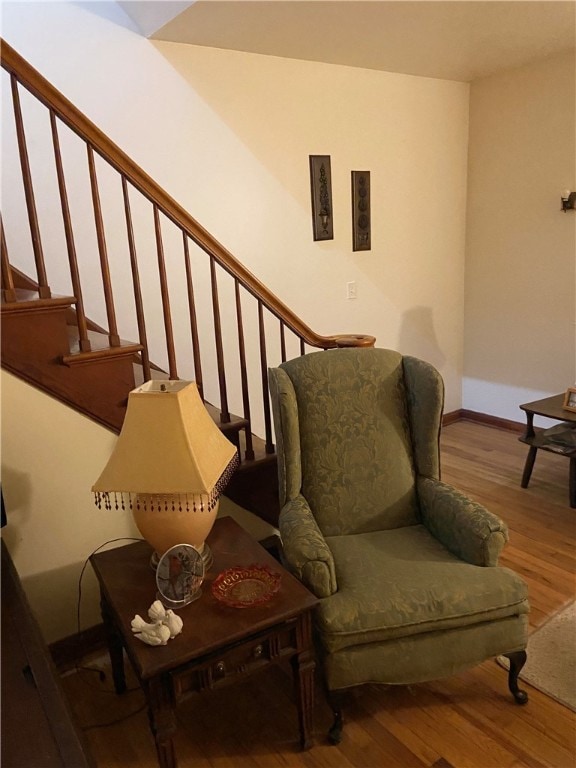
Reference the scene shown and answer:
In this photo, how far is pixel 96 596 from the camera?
216 centimetres

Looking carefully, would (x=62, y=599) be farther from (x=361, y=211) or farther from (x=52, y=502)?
(x=361, y=211)

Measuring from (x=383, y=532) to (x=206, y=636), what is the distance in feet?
2.91

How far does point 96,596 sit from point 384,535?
1139 millimetres

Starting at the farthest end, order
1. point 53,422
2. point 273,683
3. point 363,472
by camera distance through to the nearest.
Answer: point 363,472 → point 273,683 → point 53,422

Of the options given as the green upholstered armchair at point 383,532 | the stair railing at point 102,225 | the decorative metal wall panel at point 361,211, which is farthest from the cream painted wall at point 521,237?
the green upholstered armchair at point 383,532

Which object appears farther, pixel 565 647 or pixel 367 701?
pixel 565 647

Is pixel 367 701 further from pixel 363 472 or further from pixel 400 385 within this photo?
pixel 400 385

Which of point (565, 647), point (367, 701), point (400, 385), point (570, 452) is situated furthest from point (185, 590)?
point (570, 452)

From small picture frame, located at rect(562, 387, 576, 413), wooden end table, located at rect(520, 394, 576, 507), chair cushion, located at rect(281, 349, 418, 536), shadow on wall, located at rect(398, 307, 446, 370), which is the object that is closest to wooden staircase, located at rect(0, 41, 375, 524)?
chair cushion, located at rect(281, 349, 418, 536)

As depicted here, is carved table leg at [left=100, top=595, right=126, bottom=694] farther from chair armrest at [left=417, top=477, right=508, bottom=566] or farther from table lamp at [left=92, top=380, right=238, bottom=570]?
chair armrest at [left=417, top=477, right=508, bottom=566]

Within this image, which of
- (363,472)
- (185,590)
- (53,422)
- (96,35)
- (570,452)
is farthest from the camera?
(570,452)

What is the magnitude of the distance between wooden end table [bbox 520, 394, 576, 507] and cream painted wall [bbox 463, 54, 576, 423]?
0.74m

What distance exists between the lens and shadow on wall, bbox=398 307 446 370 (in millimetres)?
4195

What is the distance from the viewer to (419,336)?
4.30 metres
